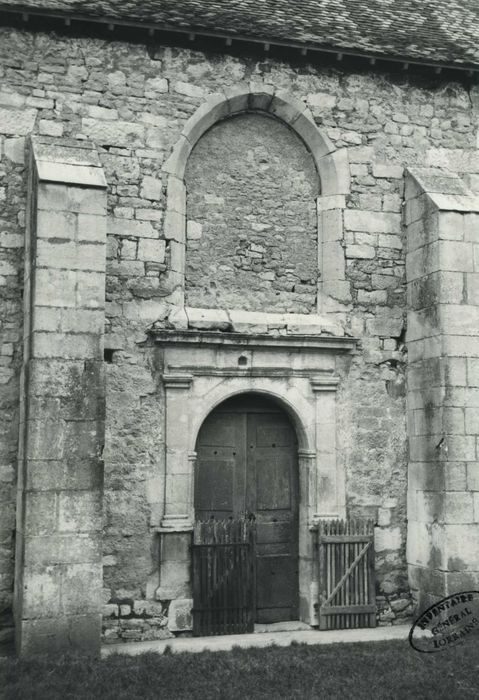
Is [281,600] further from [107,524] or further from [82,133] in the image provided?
[82,133]

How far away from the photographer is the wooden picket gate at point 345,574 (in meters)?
8.60

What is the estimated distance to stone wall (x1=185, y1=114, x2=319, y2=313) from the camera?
895 centimetres

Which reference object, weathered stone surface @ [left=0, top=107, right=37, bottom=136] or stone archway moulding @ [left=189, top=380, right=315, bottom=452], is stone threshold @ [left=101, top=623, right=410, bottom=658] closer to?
stone archway moulding @ [left=189, top=380, right=315, bottom=452]

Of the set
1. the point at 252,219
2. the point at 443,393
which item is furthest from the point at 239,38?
the point at 443,393

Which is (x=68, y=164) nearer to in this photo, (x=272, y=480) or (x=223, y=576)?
(x=272, y=480)

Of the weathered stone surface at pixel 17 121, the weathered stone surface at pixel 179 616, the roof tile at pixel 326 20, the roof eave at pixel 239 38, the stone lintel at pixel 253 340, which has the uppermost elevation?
the roof tile at pixel 326 20

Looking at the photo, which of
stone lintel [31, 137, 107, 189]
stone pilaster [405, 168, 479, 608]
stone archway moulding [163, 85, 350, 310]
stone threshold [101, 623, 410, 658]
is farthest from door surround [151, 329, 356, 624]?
stone lintel [31, 137, 107, 189]

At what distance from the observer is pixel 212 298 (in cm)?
891

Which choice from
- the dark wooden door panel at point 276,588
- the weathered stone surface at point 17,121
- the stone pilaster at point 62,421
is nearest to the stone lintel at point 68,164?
the stone pilaster at point 62,421

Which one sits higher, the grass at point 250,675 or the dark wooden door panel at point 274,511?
the dark wooden door panel at point 274,511

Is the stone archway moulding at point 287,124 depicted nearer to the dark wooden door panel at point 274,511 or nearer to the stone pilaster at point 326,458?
the stone pilaster at point 326,458

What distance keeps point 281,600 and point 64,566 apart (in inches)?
107

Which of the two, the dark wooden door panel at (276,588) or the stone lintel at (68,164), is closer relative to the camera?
the stone lintel at (68,164)

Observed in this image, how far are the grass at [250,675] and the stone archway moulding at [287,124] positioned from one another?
3.66 m
